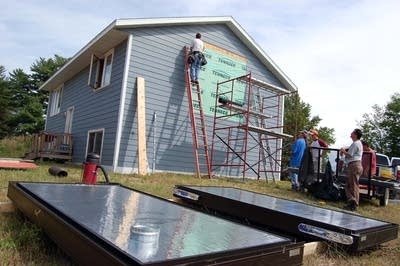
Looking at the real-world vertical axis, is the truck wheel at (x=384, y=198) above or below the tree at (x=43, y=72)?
below

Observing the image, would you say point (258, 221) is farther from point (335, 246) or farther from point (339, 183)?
point (339, 183)

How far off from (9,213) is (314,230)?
10.2 feet

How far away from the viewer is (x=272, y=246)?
2.36 m

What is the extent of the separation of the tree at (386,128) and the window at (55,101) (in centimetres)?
3652

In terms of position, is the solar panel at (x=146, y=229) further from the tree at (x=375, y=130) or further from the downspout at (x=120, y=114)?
the tree at (x=375, y=130)

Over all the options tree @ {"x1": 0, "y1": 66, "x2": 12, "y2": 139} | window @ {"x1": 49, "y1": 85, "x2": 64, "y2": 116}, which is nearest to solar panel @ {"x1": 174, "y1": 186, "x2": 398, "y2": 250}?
window @ {"x1": 49, "y1": 85, "x2": 64, "y2": 116}

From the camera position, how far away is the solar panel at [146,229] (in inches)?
79.5

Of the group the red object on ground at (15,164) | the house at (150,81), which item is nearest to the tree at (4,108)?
the house at (150,81)

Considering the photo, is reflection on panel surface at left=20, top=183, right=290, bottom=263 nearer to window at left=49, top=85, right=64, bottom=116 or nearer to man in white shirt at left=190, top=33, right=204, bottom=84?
man in white shirt at left=190, top=33, right=204, bottom=84

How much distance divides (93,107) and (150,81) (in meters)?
Result: 2.96

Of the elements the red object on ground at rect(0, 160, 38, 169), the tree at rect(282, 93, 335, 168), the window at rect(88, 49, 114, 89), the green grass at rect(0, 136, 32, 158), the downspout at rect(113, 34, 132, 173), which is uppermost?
the tree at rect(282, 93, 335, 168)

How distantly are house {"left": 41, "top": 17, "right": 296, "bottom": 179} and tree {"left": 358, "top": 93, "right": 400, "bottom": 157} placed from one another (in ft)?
113

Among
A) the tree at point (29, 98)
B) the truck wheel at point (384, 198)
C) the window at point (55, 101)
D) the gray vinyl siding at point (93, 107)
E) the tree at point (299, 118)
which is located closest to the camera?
the truck wheel at point (384, 198)

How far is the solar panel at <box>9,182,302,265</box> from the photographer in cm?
202
